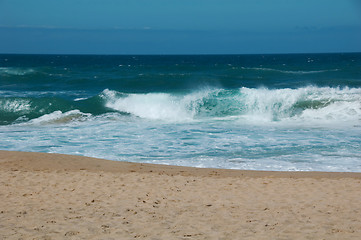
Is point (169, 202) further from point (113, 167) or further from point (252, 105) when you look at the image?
point (252, 105)

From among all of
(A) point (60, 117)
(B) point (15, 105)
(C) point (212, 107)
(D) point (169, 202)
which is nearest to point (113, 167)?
(D) point (169, 202)

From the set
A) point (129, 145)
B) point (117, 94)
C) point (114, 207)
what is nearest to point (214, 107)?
point (117, 94)

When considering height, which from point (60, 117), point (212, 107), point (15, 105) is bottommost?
point (60, 117)

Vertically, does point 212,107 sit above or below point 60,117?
above

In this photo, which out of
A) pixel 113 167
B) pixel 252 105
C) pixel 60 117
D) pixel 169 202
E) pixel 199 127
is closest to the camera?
pixel 169 202

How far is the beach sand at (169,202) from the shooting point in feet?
16.9

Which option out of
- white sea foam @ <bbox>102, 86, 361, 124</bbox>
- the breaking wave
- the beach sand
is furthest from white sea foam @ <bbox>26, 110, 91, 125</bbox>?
the beach sand

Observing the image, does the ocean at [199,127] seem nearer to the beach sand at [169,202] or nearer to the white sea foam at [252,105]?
the white sea foam at [252,105]

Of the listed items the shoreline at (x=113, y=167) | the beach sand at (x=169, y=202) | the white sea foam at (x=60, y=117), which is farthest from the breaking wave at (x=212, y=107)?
the beach sand at (x=169, y=202)

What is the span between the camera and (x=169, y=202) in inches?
259

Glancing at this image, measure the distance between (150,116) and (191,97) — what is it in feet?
11.9

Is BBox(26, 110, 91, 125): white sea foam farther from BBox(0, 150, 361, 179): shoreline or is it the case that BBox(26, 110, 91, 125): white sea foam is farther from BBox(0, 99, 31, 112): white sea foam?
BBox(0, 150, 361, 179): shoreline

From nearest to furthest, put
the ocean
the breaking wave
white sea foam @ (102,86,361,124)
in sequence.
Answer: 1. the ocean
2. white sea foam @ (102,86,361,124)
3. the breaking wave

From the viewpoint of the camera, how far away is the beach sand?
515 cm
